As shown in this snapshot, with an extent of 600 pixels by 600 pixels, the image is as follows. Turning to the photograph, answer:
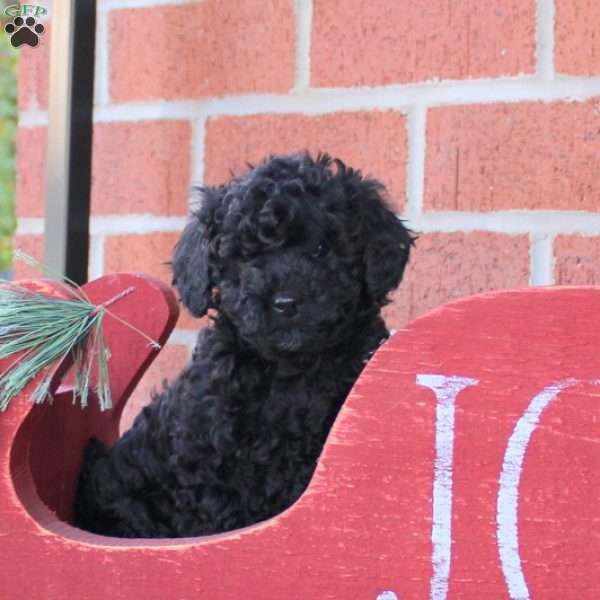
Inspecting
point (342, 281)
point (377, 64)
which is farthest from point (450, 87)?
point (342, 281)

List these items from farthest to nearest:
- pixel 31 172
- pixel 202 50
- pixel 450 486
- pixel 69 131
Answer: pixel 31 172 < pixel 202 50 < pixel 69 131 < pixel 450 486

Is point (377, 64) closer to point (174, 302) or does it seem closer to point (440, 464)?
point (174, 302)

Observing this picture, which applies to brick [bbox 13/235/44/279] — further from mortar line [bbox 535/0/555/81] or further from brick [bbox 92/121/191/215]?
mortar line [bbox 535/0/555/81]

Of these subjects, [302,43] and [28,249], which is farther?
[28,249]

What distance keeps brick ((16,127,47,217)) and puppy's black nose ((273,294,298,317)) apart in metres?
1.07

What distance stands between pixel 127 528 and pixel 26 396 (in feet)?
1.05

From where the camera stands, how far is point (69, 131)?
63.5 inches

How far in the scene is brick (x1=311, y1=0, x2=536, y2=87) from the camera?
1.71 m

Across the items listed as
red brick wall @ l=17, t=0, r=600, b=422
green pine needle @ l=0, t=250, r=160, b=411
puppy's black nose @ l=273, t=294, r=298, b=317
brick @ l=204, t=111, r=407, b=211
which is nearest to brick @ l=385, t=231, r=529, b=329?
red brick wall @ l=17, t=0, r=600, b=422

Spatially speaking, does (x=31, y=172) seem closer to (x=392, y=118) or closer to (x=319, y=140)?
(x=319, y=140)

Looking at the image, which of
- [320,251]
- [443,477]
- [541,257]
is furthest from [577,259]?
[443,477]

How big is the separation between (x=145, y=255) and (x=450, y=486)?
117 centimetres

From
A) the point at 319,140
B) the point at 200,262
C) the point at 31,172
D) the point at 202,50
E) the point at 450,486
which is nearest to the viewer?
the point at 450,486

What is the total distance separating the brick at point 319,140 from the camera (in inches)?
71.1
